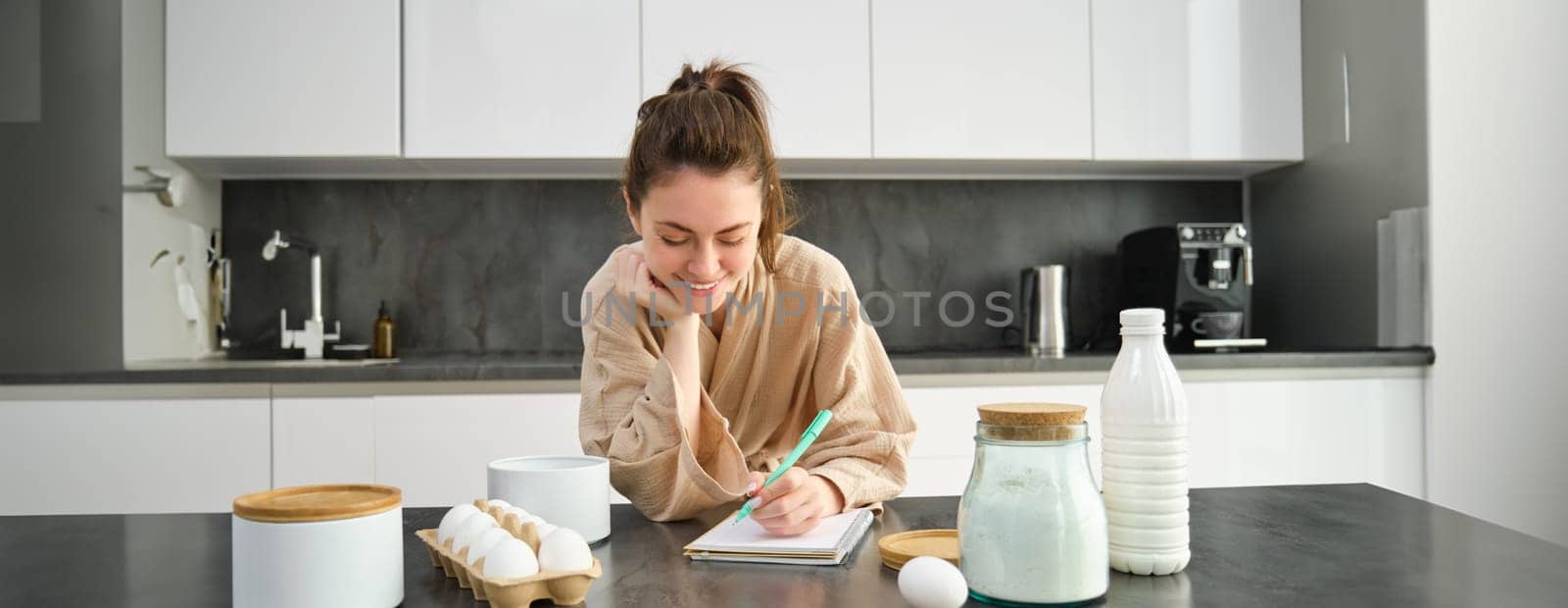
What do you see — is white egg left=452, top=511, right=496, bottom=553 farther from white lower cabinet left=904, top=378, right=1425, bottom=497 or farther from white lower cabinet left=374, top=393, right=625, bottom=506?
white lower cabinet left=904, top=378, right=1425, bottom=497

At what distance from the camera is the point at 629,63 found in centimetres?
284

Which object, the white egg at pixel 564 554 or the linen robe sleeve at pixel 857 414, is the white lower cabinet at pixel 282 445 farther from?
the white egg at pixel 564 554

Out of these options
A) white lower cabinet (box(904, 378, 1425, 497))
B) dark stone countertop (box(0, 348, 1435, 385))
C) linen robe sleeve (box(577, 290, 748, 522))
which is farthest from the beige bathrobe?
white lower cabinet (box(904, 378, 1425, 497))

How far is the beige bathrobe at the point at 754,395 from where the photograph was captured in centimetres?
120

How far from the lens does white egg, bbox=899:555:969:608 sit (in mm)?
795

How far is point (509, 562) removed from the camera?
80 centimetres

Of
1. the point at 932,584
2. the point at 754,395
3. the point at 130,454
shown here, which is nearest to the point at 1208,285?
the point at 754,395

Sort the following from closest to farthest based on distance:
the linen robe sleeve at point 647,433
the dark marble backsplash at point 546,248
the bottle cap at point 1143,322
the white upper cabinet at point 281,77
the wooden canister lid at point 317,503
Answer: the wooden canister lid at point 317,503
the bottle cap at point 1143,322
the linen robe sleeve at point 647,433
the white upper cabinet at point 281,77
the dark marble backsplash at point 546,248

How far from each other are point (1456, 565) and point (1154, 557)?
0.91ft

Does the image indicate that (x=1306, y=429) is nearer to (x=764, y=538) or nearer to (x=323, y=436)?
(x=764, y=538)

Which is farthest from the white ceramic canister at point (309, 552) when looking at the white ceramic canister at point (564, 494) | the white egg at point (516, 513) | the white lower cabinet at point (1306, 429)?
the white lower cabinet at point (1306, 429)

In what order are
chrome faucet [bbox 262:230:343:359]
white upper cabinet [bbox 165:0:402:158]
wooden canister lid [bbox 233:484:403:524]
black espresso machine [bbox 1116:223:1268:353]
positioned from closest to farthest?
wooden canister lid [bbox 233:484:403:524] < white upper cabinet [bbox 165:0:402:158] < black espresso machine [bbox 1116:223:1268:353] < chrome faucet [bbox 262:230:343:359]

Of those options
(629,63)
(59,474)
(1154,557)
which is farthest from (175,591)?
(629,63)

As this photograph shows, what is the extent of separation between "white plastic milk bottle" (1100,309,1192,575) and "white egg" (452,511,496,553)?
51 centimetres
